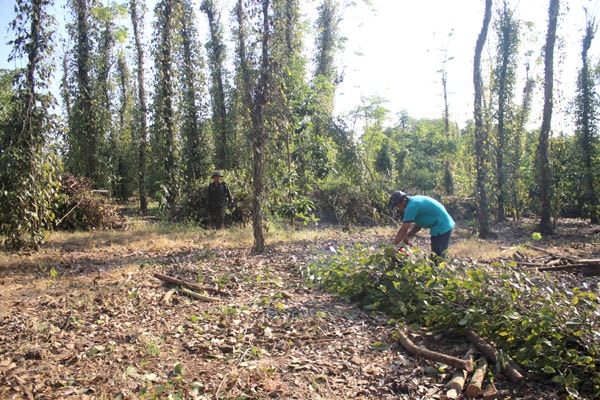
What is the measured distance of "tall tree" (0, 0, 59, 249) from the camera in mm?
6816

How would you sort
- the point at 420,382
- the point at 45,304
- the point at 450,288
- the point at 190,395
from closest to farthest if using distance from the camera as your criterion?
the point at 190,395 → the point at 420,382 → the point at 450,288 → the point at 45,304

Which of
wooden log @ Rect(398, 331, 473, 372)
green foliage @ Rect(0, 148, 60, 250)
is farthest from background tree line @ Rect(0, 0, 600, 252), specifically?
wooden log @ Rect(398, 331, 473, 372)

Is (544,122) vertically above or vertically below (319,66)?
below

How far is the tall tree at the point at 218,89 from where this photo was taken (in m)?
19.7

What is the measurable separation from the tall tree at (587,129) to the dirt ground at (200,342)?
1123 cm

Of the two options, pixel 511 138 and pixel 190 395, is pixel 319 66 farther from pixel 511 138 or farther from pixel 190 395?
pixel 190 395

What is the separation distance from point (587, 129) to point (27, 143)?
18.5 meters

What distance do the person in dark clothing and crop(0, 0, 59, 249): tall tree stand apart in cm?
409

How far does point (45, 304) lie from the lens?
444 cm

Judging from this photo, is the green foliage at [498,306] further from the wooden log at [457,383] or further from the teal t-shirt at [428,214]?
the teal t-shirt at [428,214]

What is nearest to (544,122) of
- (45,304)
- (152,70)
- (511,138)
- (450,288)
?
(511,138)

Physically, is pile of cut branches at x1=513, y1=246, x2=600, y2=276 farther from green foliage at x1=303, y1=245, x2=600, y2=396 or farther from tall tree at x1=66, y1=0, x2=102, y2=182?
tall tree at x1=66, y1=0, x2=102, y2=182

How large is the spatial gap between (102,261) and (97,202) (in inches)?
166

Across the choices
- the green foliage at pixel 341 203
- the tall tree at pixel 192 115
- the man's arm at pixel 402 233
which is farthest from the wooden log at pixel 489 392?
the tall tree at pixel 192 115
